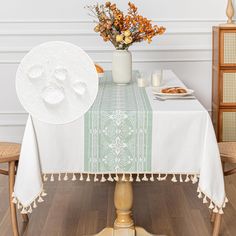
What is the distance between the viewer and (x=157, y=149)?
2.37 metres

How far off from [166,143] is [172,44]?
7.29ft

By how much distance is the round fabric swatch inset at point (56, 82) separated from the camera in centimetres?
232

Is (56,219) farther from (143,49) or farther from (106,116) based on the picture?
(143,49)

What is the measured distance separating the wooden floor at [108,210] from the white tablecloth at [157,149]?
58cm

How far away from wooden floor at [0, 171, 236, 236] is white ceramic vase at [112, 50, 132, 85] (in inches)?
30.3

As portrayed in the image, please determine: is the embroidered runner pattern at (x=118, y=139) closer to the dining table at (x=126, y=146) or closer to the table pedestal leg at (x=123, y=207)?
the dining table at (x=126, y=146)

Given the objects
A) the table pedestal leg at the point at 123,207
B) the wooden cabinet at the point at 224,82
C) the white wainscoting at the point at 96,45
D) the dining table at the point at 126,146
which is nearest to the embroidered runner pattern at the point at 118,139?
the dining table at the point at 126,146

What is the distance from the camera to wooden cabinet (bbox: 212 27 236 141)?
13.7ft

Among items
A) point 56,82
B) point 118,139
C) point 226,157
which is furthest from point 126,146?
point 226,157

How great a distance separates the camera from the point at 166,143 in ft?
7.75

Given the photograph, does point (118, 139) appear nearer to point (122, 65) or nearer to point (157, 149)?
point (157, 149)

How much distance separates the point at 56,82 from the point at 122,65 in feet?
2.46

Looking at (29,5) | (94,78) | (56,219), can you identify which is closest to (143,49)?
(29,5)

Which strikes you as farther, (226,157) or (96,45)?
(96,45)
